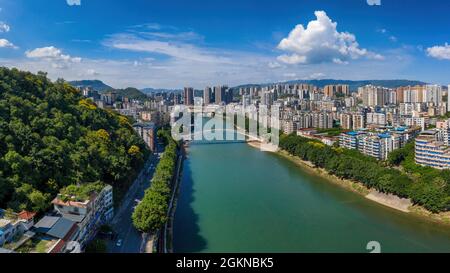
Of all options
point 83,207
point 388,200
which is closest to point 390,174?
point 388,200

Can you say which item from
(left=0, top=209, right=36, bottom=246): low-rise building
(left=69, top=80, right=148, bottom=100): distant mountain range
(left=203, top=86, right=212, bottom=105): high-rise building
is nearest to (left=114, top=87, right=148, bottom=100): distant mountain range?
(left=69, top=80, right=148, bottom=100): distant mountain range

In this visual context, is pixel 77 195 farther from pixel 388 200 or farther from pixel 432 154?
pixel 432 154

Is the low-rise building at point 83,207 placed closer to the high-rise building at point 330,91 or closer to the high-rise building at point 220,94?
the high-rise building at point 330,91

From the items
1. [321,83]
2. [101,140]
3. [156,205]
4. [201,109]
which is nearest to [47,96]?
[101,140]

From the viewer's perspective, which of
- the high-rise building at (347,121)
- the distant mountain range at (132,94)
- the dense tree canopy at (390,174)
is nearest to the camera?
the dense tree canopy at (390,174)

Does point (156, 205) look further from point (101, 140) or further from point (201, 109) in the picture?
point (201, 109)

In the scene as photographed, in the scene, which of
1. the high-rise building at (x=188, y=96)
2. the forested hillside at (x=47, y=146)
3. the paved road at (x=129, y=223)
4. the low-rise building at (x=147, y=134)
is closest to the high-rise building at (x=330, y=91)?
the high-rise building at (x=188, y=96)
